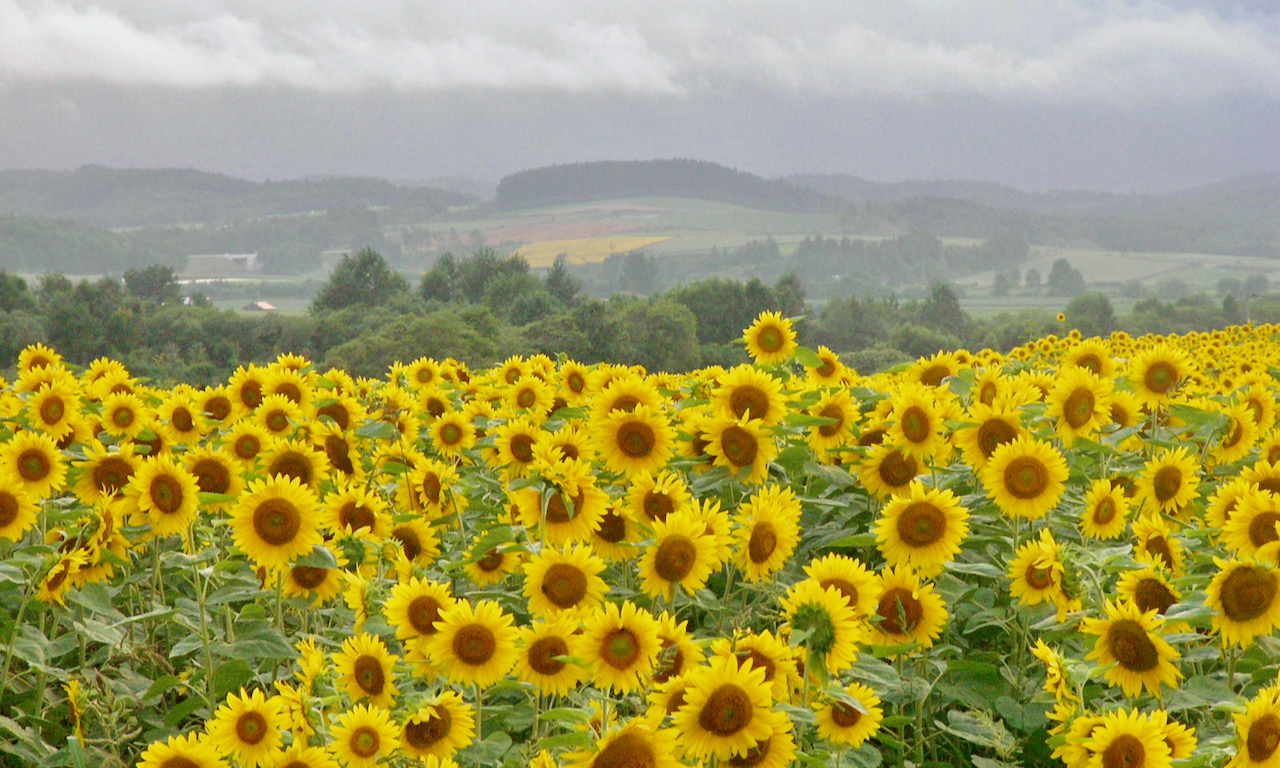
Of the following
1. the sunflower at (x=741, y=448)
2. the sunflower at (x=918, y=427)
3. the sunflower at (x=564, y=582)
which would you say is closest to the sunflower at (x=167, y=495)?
the sunflower at (x=564, y=582)

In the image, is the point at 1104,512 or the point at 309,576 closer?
the point at 309,576

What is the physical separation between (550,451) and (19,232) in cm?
19600

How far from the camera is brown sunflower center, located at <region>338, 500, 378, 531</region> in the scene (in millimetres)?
4129

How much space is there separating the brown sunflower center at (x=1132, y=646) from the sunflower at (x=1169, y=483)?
161 cm

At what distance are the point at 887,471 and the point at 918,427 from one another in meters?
0.22

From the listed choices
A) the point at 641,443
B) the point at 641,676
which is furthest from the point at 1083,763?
the point at 641,443

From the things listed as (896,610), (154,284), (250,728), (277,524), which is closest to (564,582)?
(250,728)

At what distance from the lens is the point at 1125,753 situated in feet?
8.48

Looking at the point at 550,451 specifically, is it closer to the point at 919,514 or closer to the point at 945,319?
the point at 919,514

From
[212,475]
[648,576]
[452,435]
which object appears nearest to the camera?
[648,576]

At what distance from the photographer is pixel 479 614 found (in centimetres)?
290

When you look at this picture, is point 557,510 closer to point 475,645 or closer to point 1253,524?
point 475,645

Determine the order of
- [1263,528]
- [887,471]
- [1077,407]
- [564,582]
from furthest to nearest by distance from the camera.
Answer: [1077,407]
[887,471]
[1263,528]
[564,582]

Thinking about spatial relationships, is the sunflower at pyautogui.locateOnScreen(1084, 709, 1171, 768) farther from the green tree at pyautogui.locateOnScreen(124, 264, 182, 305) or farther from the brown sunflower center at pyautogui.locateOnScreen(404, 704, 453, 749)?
the green tree at pyautogui.locateOnScreen(124, 264, 182, 305)
